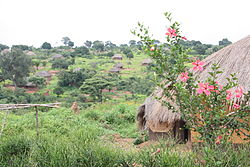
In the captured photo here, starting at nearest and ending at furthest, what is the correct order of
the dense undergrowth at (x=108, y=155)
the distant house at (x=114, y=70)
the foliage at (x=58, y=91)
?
the dense undergrowth at (x=108, y=155), the foliage at (x=58, y=91), the distant house at (x=114, y=70)

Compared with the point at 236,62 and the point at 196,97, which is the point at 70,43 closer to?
the point at 236,62

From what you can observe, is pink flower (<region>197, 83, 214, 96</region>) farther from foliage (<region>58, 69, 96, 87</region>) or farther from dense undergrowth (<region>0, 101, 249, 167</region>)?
foliage (<region>58, 69, 96, 87</region>)

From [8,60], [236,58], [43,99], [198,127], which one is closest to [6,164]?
[198,127]

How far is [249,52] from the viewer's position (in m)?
4.61

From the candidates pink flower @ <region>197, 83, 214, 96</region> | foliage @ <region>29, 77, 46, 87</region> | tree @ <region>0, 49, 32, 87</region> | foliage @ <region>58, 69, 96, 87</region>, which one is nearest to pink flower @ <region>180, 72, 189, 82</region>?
pink flower @ <region>197, 83, 214, 96</region>

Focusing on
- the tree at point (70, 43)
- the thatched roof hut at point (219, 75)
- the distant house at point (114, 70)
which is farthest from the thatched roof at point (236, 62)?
the tree at point (70, 43)

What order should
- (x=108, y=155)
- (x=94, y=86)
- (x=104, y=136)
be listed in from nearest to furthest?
(x=108, y=155), (x=104, y=136), (x=94, y=86)

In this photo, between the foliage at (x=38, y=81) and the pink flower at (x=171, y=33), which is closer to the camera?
the pink flower at (x=171, y=33)

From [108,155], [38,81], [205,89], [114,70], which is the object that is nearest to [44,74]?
[38,81]

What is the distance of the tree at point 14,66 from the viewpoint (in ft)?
79.8

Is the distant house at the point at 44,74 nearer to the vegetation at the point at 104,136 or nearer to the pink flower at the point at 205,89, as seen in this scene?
the vegetation at the point at 104,136

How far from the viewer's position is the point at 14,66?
80.7 ft

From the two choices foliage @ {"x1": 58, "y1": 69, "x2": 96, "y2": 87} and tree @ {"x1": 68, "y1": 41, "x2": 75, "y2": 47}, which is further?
tree @ {"x1": 68, "y1": 41, "x2": 75, "y2": 47}

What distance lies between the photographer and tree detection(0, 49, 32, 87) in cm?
2431
